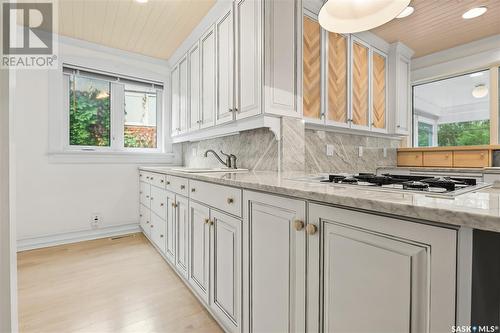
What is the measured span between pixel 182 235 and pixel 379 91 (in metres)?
2.54

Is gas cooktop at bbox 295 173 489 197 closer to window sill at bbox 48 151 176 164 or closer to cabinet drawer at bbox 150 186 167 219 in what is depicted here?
cabinet drawer at bbox 150 186 167 219

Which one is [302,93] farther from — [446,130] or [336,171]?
[446,130]

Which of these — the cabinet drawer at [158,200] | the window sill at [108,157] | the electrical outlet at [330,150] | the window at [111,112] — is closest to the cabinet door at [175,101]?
the window at [111,112]

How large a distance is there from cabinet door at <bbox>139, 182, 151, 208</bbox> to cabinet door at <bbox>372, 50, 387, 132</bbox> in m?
2.65

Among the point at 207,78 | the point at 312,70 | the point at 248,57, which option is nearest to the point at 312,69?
the point at 312,70

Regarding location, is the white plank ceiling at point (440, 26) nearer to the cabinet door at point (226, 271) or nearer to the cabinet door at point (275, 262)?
the cabinet door at point (275, 262)

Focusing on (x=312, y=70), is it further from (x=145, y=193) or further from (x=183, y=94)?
(x=145, y=193)

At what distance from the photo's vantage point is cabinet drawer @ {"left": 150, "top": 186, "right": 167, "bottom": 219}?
2.36m

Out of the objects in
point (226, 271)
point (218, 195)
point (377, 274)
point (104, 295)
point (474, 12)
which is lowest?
point (104, 295)

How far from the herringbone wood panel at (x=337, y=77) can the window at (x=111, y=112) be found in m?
2.52

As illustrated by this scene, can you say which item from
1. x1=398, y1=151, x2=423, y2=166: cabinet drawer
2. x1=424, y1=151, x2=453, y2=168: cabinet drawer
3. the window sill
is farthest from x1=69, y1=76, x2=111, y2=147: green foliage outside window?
x1=424, y1=151, x2=453, y2=168: cabinet drawer

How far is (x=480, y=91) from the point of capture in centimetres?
294

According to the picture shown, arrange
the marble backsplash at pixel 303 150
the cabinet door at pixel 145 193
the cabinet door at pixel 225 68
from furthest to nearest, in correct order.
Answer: the cabinet door at pixel 145 193
the cabinet door at pixel 225 68
the marble backsplash at pixel 303 150

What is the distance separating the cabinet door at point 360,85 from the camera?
2404 mm
